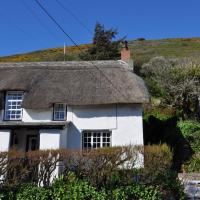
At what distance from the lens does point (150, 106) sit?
3064 cm

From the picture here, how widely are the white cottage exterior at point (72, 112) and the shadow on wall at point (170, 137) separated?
325cm

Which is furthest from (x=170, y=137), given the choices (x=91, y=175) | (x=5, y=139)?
(x=91, y=175)

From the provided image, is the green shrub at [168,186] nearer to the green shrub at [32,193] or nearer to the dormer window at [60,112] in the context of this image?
the green shrub at [32,193]

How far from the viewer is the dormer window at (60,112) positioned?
70.3ft

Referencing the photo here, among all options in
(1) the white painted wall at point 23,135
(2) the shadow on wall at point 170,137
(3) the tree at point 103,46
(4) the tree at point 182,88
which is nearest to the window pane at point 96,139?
(1) the white painted wall at point 23,135

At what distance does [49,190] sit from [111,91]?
10.0 metres

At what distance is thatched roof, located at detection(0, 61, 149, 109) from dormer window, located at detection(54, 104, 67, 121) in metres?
0.70

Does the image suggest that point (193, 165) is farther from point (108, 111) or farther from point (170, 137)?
point (108, 111)

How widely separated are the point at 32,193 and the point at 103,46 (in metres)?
39.5

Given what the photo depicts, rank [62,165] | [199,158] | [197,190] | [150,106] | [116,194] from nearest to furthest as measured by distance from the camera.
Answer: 1. [116,194]
2. [62,165]
3. [197,190]
4. [199,158]
5. [150,106]

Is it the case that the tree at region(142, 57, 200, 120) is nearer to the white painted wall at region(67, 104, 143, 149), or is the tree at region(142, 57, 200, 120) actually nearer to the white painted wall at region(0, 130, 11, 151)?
the white painted wall at region(67, 104, 143, 149)

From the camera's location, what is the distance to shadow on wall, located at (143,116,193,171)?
2182 centimetres

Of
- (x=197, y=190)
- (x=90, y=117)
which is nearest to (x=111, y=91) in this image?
(x=90, y=117)

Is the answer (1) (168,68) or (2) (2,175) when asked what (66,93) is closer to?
(2) (2,175)
